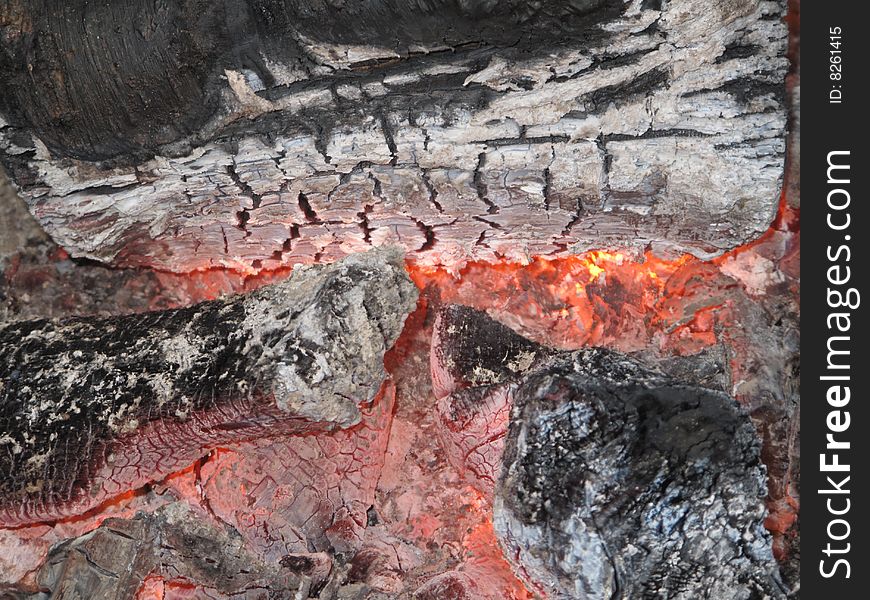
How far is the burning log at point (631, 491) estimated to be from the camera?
3.59 feet

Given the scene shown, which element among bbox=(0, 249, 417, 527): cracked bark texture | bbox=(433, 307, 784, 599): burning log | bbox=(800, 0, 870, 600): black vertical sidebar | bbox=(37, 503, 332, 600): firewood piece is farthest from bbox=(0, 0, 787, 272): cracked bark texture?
Answer: bbox=(37, 503, 332, 600): firewood piece

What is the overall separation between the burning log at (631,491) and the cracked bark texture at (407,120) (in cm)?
37

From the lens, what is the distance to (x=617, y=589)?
109 centimetres

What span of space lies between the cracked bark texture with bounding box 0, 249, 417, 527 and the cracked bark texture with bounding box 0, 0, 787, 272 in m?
0.19

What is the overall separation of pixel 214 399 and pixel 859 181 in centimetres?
107

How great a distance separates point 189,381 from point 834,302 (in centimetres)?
103

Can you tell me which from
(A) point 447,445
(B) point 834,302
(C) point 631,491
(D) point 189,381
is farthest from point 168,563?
(B) point 834,302

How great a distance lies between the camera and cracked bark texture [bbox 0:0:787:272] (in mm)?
1281

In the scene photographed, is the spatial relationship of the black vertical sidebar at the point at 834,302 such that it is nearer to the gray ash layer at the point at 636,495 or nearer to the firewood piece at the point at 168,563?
the gray ash layer at the point at 636,495

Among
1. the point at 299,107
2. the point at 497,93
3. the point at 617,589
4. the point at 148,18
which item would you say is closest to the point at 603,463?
the point at 617,589

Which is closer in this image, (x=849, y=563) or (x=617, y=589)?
(x=617, y=589)

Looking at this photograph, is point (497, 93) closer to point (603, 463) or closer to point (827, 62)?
point (827, 62)

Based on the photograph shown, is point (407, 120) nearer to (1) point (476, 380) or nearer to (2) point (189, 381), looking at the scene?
(1) point (476, 380)

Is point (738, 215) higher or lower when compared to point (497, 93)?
lower
